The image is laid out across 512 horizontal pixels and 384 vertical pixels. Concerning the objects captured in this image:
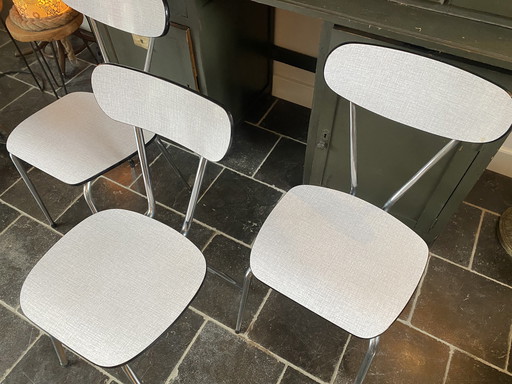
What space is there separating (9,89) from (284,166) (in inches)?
63.2

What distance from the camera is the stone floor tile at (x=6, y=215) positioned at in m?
1.60

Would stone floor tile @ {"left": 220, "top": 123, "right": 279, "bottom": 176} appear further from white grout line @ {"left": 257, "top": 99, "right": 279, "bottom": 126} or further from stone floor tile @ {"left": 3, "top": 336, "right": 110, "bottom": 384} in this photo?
stone floor tile @ {"left": 3, "top": 336, "right": 110, "bottom": 384}

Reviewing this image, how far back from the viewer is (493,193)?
5.41 feet

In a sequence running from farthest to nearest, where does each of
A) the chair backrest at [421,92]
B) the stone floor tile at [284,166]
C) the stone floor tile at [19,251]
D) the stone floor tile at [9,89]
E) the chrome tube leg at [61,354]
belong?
the stone floor tile at [9,89] → the stone floor tile at [284,166] → the stone floor tile at [19,251] → the chrome tube leg at [61,354] → the chair backrest at [421,92]

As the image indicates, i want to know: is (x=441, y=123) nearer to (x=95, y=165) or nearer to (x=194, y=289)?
(x=194, y=289)

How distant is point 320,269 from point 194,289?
316 millimetres

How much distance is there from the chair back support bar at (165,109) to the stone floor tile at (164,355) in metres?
0.61

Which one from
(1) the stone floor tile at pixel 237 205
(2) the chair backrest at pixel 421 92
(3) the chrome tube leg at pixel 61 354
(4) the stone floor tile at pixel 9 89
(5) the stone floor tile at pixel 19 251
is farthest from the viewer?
(4) the stone floor tile at pixel 9 89

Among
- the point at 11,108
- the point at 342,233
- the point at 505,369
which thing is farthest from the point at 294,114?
the point at 11,108

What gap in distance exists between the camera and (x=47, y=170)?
1.19 meters

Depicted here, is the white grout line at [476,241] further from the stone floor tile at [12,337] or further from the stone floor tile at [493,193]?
the stone floor tile at [12,337]

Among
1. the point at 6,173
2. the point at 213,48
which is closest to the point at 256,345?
the point at 213,48

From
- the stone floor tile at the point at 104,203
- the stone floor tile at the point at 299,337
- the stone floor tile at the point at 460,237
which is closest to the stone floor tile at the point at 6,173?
the stone floor tile at the point at 104,203

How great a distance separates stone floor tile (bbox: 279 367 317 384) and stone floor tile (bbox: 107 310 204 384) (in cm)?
34
